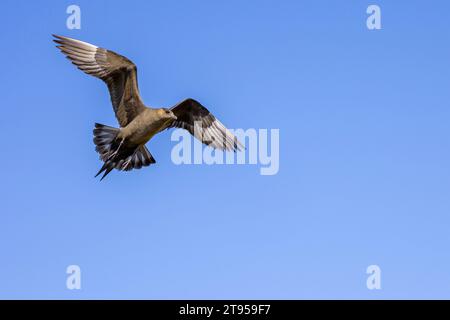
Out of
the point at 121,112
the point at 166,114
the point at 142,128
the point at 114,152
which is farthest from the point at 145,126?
the point at 114,152

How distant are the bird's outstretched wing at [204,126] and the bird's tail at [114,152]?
0.92m

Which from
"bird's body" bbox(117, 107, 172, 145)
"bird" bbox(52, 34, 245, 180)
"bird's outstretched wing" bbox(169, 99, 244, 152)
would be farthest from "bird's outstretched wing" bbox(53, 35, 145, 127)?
"bird's outstretched wing" bbox(169, 99, 244, 152)

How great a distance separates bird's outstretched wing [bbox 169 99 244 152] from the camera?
1561 centimetres

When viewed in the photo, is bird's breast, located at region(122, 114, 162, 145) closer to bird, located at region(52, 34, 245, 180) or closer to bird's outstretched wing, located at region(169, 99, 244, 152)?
bird, located at region(52, 34, 245, 180)

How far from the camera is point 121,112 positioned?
14.9 m

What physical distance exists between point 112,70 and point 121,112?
2.54 ft

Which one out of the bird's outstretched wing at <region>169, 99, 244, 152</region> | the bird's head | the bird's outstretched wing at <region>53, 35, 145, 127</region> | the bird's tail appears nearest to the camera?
the bird's head

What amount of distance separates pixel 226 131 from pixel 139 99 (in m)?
2.10

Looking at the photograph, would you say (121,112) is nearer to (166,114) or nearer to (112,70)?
(112,70)

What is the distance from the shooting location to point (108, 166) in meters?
15.0

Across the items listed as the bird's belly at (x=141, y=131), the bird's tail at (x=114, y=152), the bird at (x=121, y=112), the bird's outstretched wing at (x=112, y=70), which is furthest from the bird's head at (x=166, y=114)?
the bird's tail at (x=114, y=152)

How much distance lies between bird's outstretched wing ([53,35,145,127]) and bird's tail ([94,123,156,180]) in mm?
473
